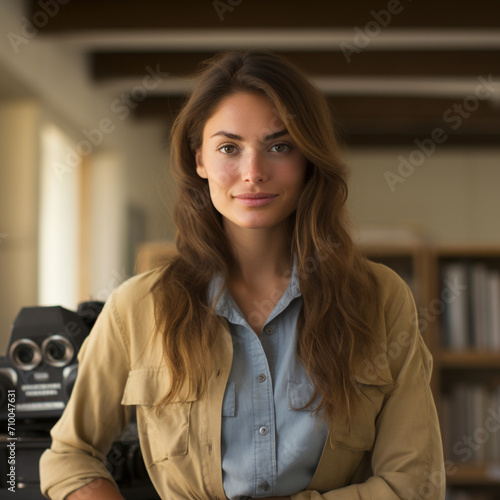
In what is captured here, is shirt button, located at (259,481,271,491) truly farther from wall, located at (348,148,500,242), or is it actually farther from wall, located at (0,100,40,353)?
wall, located at (348,148,500,242)

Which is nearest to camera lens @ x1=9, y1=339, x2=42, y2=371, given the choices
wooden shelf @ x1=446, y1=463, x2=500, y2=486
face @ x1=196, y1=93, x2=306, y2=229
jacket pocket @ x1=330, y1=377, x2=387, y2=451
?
face @ x1=196, y1=93, x2=306, y2=229

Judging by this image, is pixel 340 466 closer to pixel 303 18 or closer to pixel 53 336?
pixel 53 336

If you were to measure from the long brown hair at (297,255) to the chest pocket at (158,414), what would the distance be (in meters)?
A: 0.02

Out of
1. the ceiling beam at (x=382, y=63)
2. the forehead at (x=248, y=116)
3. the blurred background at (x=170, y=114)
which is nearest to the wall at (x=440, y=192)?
the blurred background at (x=170, y=114)

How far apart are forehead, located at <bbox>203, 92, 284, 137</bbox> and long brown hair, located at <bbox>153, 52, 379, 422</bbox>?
0.07ft

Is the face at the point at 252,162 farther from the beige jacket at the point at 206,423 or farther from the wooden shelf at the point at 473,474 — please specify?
the wooden shelf at the point at 473,474

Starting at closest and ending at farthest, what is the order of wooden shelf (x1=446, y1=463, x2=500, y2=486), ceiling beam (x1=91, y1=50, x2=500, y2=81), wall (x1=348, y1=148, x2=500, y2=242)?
wooden shelf (x1=446, y1=463, x2=500, y2=486), ceiling beam (x1=91, y1=50, x2=500, y2=81), wall (x1=348, y1=148, x2=500, y2=242)

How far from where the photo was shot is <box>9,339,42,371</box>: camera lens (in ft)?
4.37

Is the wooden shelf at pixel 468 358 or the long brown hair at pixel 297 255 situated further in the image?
the wooden shelf at pixel 468 358

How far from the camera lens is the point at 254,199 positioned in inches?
49.6

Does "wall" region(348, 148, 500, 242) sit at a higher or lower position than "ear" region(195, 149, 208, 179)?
higher

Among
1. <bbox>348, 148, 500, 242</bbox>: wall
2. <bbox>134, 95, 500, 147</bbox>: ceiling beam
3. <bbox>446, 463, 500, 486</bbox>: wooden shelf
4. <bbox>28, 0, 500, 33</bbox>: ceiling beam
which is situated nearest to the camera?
<bbox>446, 463, 500, 486</bbox>: wooden shelf

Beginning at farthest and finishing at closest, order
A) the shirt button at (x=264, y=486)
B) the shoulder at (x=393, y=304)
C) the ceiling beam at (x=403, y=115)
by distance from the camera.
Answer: the ceiling beam at (x=403, y=115)
the shoulder at (x=393, y=304)
the shirt button at (x=264, y=486)

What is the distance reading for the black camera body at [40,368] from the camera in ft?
4.38
